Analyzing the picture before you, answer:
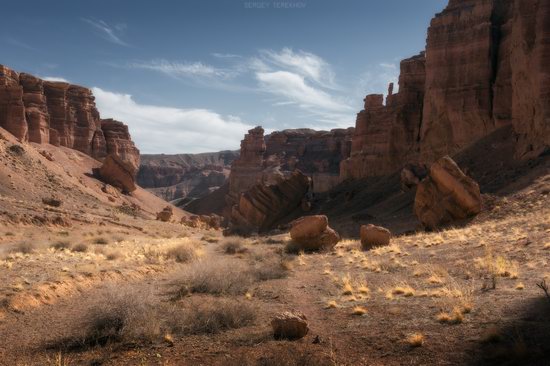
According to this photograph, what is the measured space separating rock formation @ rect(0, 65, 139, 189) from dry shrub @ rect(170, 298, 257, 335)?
181 ft

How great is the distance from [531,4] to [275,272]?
3049 centimetres

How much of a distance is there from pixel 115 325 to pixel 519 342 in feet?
21.3

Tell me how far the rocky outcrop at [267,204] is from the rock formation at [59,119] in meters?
24.4

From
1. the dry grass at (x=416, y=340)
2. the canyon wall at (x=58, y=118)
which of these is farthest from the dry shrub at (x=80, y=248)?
the canyon wall at (x=58, y=118)

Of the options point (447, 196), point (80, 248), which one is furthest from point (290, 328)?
point (447, 196)

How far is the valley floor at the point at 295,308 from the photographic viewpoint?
291 inches

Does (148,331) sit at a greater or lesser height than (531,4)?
lesser

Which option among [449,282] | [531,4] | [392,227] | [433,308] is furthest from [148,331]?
[531,4]

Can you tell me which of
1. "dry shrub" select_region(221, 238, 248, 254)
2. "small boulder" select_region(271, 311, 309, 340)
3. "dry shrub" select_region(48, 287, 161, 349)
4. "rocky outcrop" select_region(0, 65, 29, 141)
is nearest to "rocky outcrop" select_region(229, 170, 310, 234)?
"dry shrub" select_region(221, 238, 248, 254)

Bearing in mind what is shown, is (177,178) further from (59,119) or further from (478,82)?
(478,82)

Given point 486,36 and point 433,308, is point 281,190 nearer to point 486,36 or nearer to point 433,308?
point 486,36

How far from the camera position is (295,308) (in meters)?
11.1

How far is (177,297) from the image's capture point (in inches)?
489

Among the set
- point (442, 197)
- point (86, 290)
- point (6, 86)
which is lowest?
point (86, 290)
